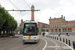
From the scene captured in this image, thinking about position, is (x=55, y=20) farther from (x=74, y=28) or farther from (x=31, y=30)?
(x=31, y=30)

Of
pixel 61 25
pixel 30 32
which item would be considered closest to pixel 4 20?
pixel 30 32

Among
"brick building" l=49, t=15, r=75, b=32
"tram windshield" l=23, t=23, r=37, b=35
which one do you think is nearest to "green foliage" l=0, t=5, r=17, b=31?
"tram windshield" l=23, t=23, r=37, b=35

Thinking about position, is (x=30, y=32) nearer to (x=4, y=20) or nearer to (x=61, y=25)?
(x=4, y=20)

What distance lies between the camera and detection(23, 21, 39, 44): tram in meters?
14.5

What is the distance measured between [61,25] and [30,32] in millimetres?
57733

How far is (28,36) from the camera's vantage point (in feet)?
47.5

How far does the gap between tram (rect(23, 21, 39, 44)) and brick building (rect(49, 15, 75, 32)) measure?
180 ft

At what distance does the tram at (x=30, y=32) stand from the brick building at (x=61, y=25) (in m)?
54.8

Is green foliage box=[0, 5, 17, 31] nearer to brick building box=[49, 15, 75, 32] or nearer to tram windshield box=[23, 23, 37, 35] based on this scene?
tram windshield box=[23, 23, 37, 35]

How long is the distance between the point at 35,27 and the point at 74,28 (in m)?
55.3

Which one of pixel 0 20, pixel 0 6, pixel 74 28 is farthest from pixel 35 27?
pixel 74 28

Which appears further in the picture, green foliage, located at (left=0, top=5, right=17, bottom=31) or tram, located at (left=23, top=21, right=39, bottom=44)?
green foliage, located at (left=0, top=5, right=17, bottom=31)

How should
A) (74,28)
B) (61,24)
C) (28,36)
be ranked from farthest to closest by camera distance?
(61,24) → (74,28) → (28,36)

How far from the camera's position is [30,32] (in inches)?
580
